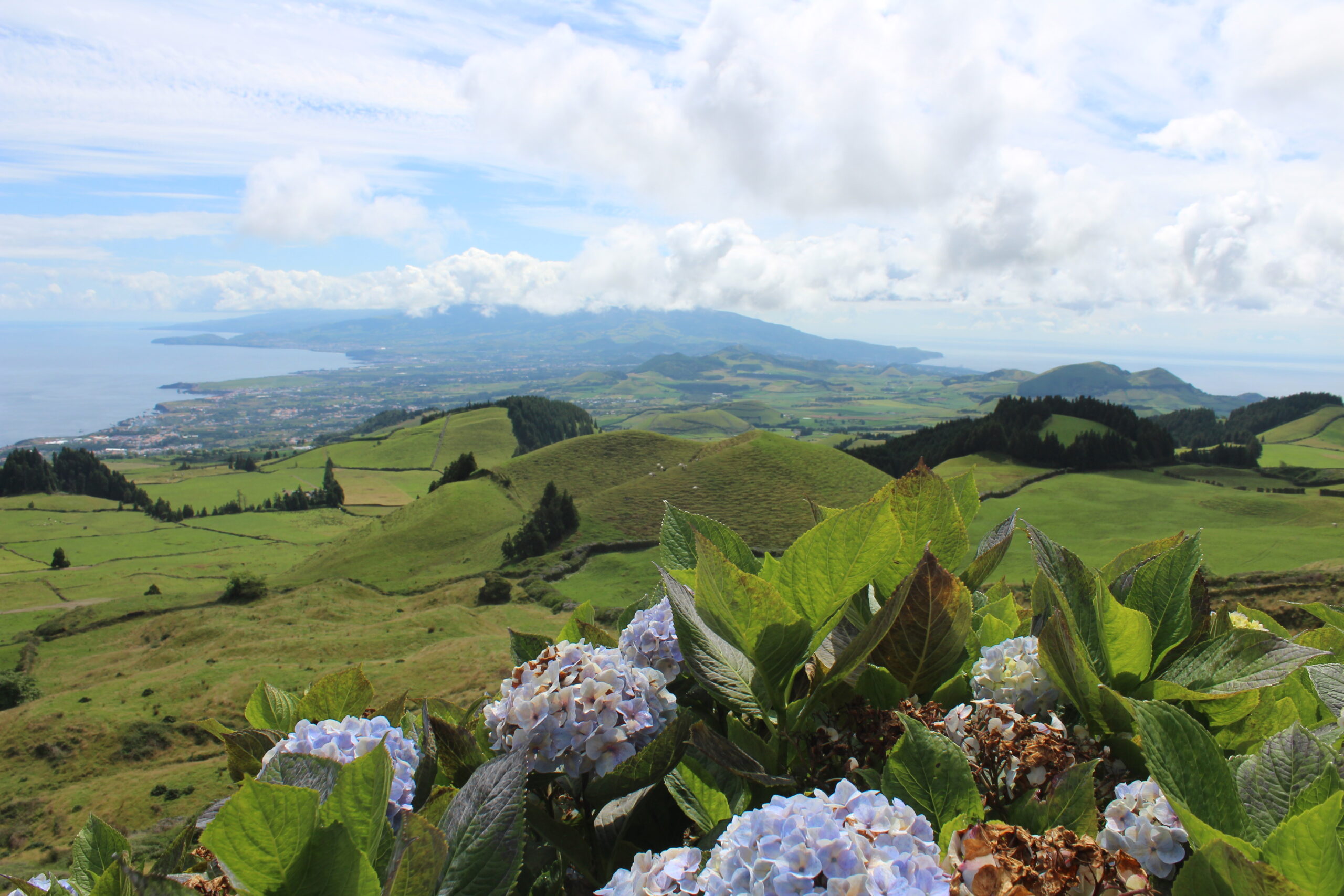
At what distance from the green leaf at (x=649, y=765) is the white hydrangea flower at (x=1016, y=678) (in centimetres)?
81

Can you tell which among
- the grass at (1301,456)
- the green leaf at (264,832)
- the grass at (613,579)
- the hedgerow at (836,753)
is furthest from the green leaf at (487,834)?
the grass at (1301,456)

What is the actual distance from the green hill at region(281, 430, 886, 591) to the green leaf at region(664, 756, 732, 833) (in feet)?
211

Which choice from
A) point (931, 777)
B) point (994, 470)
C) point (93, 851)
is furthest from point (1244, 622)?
point (994, 470)

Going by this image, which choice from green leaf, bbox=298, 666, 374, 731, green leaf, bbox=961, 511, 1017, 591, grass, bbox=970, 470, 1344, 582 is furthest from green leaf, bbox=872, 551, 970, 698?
grass, bbox=970, 470, 1344, 582

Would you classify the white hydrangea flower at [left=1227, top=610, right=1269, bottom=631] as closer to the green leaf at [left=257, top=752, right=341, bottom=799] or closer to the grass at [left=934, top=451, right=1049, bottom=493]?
the green leaf at [left=257, top=752, right=341, bottom=799]

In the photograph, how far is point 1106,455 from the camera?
8988 centimetres

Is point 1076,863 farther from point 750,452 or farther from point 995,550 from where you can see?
point 750,452

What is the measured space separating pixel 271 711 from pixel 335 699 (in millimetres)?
322

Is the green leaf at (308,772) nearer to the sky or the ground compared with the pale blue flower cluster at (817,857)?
nearer to the ground

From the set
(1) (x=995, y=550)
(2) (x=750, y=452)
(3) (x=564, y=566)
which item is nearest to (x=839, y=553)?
(1) (x=995, y=550)

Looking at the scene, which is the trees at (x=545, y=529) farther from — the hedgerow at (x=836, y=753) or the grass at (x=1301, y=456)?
A: the grass at (x=1301, y=456)

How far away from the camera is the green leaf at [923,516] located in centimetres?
200

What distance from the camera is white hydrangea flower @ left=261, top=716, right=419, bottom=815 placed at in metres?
1.70

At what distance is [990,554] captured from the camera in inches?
83.7
